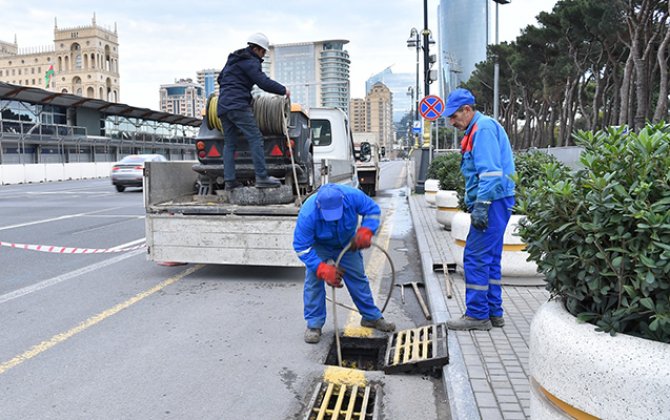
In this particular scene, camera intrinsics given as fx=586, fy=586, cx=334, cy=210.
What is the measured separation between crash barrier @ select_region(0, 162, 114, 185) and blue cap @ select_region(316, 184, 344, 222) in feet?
103

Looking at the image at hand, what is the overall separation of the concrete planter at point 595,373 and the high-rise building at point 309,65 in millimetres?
14319

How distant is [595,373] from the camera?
234 centimetres

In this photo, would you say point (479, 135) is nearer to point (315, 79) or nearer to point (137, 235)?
point (137, 235)

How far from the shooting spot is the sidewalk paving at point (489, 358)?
3.61m

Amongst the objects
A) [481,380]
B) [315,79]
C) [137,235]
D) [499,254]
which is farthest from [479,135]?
[315,79]

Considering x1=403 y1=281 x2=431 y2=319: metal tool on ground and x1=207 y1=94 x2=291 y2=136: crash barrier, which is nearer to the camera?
x1=403 y1=281 x2=431 y2=319: metal tool on ground

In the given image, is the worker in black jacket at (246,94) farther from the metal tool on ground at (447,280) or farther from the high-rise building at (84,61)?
the high-rise building at (84,61)

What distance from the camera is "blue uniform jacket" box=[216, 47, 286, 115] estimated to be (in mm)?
7055

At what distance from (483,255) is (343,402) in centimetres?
178

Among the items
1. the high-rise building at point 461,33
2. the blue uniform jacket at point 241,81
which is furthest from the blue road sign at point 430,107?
the high-rise building at point 461,33

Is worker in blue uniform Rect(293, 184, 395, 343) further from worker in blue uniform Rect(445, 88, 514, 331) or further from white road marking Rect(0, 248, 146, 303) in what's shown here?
white road marking Rect(0, 248, 146, 303)

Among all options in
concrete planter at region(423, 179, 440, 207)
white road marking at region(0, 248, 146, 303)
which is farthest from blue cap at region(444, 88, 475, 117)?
concrete planter at region(423, 179, 440, 207)

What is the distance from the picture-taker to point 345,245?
5039 millimetres

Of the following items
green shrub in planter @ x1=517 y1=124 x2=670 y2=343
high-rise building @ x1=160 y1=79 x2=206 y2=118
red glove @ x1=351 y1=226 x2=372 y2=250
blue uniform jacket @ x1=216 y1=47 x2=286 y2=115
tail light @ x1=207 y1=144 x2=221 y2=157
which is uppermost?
high-rise building @ x1=160 y1=79 x2=206 y2=118
